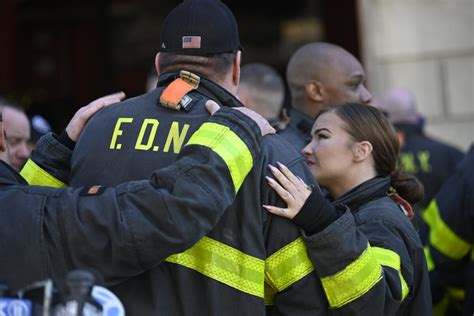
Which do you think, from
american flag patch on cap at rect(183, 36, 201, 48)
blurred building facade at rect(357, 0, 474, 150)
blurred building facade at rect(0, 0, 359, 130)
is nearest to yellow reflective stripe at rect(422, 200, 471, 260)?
american flag patch on cap at rect(183, 36, 201, 48)

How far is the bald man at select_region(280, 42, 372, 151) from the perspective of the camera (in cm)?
499

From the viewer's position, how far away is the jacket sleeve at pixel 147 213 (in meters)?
2.88

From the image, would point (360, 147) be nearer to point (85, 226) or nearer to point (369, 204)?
point (369, 204)

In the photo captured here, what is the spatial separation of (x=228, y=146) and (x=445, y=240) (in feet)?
7.78

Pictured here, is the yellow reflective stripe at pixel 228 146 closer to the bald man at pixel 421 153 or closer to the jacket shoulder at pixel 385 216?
the jacket shoulder at pixel 385 216

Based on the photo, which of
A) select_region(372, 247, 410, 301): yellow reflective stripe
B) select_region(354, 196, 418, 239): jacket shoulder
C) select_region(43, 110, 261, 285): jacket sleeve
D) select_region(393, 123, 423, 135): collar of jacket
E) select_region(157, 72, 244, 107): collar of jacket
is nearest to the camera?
select_region(43, 110, 261, 285): jacket sleeve

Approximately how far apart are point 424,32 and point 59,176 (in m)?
5.31

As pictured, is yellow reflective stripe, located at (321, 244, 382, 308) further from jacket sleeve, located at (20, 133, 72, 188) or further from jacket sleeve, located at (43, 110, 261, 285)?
jacket sleeve, located at (20, 133, 72, 188)

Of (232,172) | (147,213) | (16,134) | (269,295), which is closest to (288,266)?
(269,295)

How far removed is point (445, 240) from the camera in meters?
5.05

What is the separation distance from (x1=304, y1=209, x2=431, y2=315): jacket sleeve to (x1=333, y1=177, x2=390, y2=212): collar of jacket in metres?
0.22

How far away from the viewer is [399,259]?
3514mm

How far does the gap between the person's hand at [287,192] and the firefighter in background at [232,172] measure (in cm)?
3

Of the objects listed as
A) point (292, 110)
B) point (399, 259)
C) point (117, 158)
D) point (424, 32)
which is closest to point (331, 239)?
point (399, 259)
